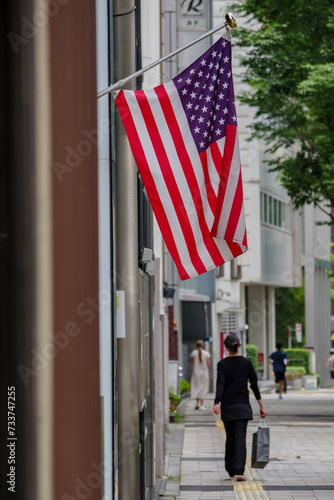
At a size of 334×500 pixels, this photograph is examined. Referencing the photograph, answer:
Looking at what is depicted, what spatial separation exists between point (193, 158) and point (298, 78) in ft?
57.8

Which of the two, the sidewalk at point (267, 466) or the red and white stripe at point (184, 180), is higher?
the red and white stripe at point (184, 180)

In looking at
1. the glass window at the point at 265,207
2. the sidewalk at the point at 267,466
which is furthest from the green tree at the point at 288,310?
the sidewalk at the point at 267,466

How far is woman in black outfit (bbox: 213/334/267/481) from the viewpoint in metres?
→ 12.8

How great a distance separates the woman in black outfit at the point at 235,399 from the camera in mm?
12789

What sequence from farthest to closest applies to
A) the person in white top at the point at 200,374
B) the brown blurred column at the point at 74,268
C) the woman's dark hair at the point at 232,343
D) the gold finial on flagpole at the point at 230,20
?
the person in white top at the point at 200,374
the woman's dark hair at the point at 232,343
the gold finial on flagpole at the point at 230,20
the brown blurred column at the point at 74,268

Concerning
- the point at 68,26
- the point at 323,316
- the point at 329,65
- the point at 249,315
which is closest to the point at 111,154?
the point at 68,26

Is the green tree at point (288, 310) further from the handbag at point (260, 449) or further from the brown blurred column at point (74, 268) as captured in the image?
the brown blurred column at point (74, 268)

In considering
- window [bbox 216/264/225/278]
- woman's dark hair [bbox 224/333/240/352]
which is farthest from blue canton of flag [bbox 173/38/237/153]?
window [bbox 216/264/225/278]

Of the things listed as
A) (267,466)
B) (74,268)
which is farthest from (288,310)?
(74,268)

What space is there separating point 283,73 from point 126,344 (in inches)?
671

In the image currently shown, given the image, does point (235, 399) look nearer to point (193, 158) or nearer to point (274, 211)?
point (193, 158)

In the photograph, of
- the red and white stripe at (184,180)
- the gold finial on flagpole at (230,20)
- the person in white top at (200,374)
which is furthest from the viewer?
the person in white top at (200,374)

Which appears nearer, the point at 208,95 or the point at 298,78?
the point at 208,95

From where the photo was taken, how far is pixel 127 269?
7430mm
